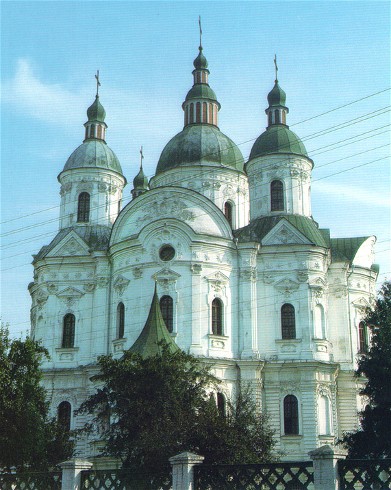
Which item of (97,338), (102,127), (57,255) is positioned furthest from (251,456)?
(102,127)

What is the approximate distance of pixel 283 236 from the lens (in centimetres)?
3697

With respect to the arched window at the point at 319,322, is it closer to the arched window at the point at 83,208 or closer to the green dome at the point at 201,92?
Result: the arched window at the point at 83,208

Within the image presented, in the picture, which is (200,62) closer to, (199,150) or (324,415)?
(199,150)

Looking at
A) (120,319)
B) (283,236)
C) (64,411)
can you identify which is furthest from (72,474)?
(283,236)

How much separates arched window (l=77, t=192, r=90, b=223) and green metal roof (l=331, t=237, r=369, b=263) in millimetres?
13996

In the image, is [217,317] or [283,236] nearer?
[217,317]

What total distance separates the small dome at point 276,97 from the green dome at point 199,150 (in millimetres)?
3382

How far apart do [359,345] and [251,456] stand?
18547 mm

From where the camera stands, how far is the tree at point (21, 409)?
22.8 m

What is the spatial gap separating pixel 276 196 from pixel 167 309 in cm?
957

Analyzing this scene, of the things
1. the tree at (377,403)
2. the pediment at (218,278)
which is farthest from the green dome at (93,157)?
the tree at (377,403)

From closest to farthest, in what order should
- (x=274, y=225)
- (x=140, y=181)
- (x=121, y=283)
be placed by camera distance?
(x=121, y=283) → (x=274, y=225) → (x=140, y=181)

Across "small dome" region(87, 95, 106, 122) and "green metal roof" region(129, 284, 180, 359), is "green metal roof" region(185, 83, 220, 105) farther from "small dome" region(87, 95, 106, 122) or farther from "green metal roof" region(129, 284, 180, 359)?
"green metal roof" region(129, 284, 180, 359)

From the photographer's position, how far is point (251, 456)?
2064 cm
